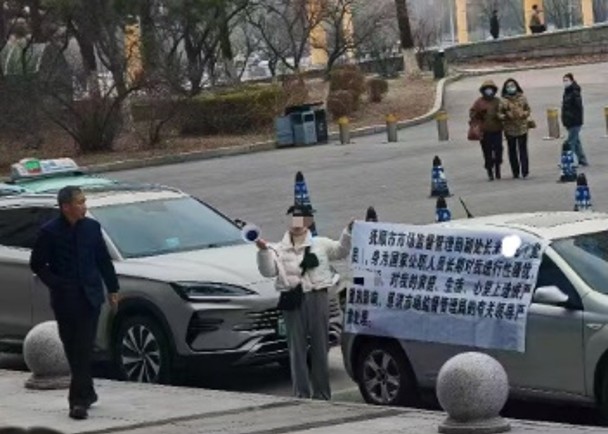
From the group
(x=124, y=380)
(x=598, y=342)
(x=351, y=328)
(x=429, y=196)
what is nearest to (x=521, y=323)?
(x=598, y=342)


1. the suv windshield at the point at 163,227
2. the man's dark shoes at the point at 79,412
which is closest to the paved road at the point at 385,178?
the suv windshield at the point at 163,227

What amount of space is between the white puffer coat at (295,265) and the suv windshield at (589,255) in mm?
1820

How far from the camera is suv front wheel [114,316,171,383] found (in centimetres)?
1376

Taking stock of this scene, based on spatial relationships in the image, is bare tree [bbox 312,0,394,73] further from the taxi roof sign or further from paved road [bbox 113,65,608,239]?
the taxi roof sign

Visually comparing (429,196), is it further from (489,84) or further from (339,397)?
(339,397)

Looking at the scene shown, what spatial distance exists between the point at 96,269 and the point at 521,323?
2.92 meters

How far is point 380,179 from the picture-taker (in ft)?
102

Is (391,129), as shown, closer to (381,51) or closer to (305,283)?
(381,51)

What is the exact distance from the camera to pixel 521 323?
11.4 metres

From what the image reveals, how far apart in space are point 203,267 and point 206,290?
0.33 metres

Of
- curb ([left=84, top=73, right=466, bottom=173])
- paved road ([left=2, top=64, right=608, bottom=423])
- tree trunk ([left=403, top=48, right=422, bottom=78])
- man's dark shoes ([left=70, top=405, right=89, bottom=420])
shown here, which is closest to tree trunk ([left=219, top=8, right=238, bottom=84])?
tree trunk ([left=403, top=48, right=422, bottom=78])

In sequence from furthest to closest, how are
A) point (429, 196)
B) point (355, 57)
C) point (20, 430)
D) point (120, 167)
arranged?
point (355, 57)
point (120, 167)
point (429, 196)
point (20, 430)

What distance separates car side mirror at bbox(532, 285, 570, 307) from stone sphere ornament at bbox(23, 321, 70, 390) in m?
4.05

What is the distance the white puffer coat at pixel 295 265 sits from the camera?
1238 cm
